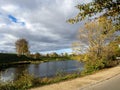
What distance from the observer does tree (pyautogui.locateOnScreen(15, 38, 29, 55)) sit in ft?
383

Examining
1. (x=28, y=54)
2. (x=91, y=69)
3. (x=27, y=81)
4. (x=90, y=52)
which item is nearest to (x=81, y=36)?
(x=90, y=52)

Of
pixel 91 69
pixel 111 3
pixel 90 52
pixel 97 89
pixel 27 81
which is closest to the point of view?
pixel 111 3

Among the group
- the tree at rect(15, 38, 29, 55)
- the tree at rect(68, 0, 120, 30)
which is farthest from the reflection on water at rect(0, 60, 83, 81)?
the tree at rect(15, 38, 29, 55)

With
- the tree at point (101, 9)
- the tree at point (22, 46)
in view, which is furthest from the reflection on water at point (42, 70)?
the tree at point (22, 46)

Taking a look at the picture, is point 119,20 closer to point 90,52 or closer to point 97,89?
point 97,89

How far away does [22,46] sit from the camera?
11762 cm

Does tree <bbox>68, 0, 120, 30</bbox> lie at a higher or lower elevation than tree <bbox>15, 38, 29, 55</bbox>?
lower

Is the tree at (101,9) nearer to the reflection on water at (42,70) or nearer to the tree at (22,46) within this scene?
the reflection on water at (42,70)

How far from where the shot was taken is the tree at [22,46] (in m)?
117

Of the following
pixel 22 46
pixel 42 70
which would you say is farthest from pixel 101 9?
pixel 22 46

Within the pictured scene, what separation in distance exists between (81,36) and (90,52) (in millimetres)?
3127

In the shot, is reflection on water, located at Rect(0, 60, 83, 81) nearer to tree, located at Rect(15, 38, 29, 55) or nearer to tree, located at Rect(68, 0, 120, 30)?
tree, located at Rect(68, 0, 120, 30)

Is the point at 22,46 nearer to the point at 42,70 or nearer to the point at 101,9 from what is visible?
the point at 42,70

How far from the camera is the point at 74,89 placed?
1478 centimetres
